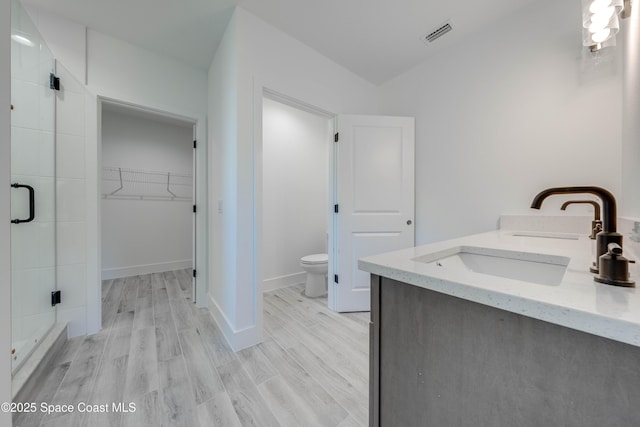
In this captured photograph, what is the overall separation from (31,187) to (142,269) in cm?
233

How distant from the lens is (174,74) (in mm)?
2316

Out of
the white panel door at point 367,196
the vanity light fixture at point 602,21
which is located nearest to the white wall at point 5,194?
the white panel door at point 367,196

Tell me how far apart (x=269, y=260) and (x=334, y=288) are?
39.2 inches

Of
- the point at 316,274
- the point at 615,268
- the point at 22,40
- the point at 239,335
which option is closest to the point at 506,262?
the point at 615,268

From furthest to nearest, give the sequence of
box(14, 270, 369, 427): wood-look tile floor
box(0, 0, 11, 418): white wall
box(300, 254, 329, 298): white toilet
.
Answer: box(300, 254, 329, 298): white toilet
box(14, 270, 369, 427): wood-look tile floor
box(0, 0, 11, 418): white wall

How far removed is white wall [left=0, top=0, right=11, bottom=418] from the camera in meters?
0.81

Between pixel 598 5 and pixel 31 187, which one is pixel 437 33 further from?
pixel 31 187

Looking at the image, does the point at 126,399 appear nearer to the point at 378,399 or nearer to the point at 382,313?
the point at 378,399

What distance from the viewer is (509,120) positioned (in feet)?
5.98

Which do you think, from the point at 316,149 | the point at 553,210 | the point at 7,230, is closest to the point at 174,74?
the point at 316,149

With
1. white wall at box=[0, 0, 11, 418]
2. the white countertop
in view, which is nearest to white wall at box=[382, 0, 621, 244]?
the white countertop

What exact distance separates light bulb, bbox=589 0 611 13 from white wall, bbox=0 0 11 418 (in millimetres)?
2396

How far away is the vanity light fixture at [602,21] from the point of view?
1.00m

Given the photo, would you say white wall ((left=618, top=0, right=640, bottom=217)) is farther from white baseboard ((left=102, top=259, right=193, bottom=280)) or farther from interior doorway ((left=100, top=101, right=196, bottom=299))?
white baseboard ((left=102, top=259, right=193, bottom=280))
